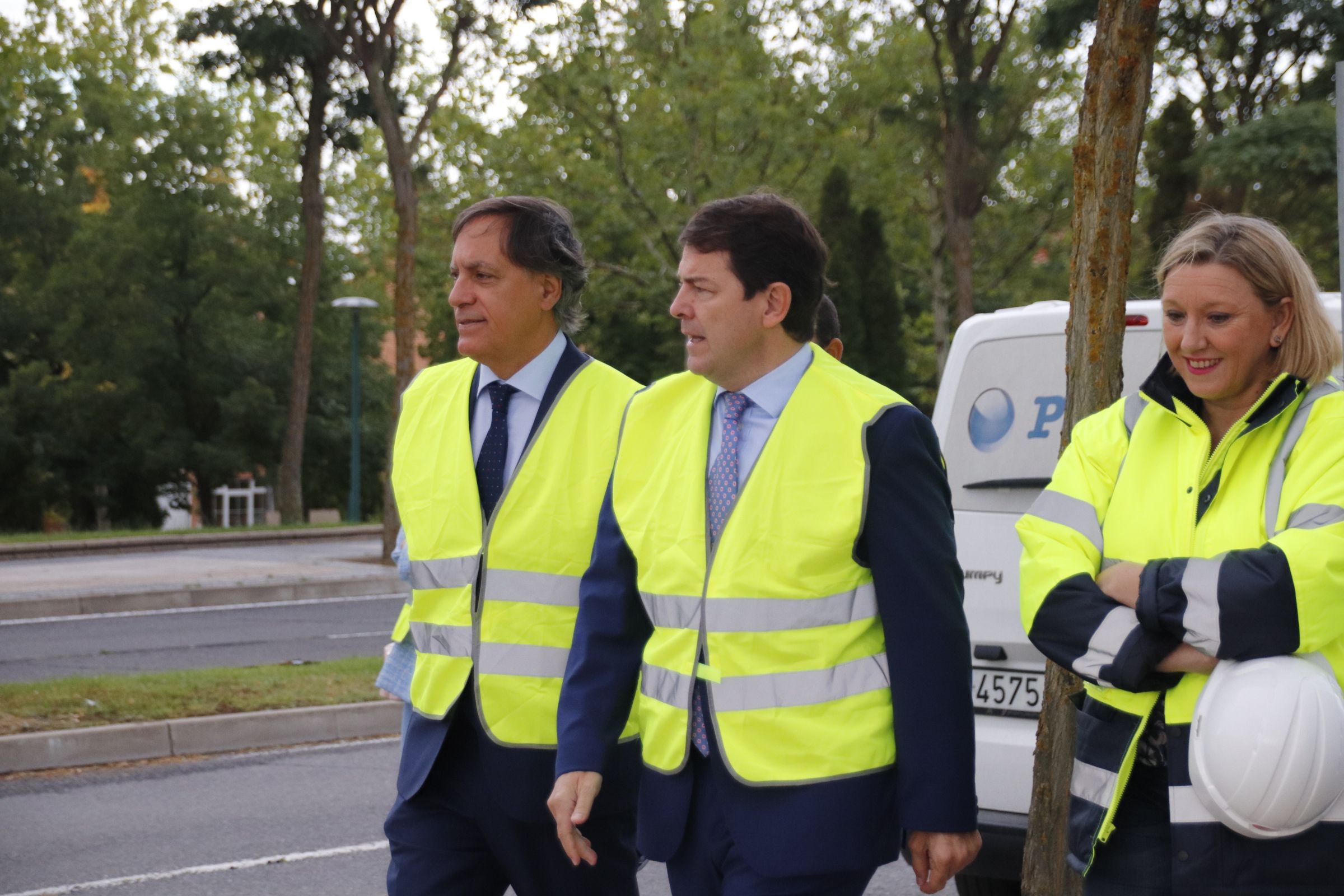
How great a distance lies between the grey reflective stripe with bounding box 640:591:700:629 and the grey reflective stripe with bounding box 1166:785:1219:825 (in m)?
0.82

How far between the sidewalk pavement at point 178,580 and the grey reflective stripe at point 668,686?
13.8 meters

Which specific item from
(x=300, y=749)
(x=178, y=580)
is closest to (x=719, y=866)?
(x=300, y=749)

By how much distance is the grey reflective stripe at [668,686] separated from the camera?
265cm

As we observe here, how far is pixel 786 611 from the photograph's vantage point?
259cm

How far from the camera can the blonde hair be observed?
8.59 feet

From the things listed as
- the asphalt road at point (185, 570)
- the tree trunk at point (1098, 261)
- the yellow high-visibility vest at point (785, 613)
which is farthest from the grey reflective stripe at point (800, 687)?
the asphalt road at point (185, 570)

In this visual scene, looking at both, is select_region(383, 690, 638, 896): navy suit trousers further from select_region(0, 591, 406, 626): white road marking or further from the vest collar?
select_region(0, 591, 406, 626): white road marking

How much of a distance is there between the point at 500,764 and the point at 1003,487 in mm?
2512

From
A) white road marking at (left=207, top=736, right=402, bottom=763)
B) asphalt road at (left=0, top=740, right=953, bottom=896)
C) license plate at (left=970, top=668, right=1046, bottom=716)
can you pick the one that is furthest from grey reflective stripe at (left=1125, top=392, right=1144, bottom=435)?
white road marking at (left=207, top=736, right=402, bottom=763)

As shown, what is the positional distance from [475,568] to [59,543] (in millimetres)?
21098

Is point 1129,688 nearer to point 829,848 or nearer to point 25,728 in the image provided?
point 829,848

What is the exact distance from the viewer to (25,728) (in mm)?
7965

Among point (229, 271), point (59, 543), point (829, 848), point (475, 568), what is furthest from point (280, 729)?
point (229, 271)

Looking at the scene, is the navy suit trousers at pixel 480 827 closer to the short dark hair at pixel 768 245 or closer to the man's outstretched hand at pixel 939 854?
the man's outstretched hand at pixel 939 854
